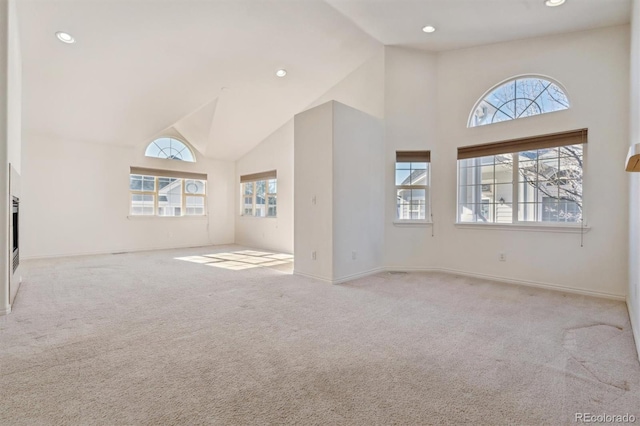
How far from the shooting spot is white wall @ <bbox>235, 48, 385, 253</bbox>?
5.40 metres

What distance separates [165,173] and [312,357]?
7153 mm

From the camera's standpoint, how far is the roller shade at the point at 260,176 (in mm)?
7796

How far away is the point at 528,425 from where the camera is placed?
59.8 inches

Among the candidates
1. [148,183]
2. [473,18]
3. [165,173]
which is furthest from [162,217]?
[473,18]

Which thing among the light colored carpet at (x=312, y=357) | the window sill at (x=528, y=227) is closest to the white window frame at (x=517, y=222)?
the window sill at (x=528, y=227)

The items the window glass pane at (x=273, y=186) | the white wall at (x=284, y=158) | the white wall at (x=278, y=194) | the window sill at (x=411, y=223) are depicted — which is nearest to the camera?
the window sill at (x=411, y=223)

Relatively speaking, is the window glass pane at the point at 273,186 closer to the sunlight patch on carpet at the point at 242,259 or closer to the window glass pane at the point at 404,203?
the sunlight patch on carpet at the point at 242,259

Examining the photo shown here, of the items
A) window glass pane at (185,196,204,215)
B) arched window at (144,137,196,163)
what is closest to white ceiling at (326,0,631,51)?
arched window at (144,137,196,163)

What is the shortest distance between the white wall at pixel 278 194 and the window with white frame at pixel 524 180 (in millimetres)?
3860

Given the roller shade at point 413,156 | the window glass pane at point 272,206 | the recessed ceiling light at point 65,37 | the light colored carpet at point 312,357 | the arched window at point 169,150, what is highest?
the recessed ceiling light at point 65,37

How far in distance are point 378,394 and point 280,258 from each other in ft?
16.2

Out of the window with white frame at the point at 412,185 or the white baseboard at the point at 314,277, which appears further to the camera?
the window with white frame at the point at 412,185

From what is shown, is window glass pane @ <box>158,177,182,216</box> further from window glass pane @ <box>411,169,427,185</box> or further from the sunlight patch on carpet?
window glass pane @ <box>411,169,427,185</box>

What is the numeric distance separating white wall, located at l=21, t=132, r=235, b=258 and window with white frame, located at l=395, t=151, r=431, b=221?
5694mm
